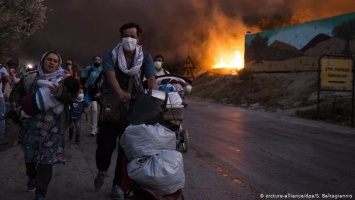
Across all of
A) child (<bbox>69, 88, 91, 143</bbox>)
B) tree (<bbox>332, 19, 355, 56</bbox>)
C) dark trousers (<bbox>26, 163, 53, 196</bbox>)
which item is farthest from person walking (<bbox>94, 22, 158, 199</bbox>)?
tree (<bbox>332, 19, 355, 56</bbox>)

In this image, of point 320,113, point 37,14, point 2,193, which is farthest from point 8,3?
point 320,113

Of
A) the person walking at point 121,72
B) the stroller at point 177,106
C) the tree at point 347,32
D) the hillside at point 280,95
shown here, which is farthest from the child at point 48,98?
the tree at point 347,32

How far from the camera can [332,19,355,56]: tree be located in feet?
69.2

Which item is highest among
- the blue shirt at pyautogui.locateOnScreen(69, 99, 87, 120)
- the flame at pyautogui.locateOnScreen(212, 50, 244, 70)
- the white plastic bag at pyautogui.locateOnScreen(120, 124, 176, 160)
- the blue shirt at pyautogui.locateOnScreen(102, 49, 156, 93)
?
the flame at pyautogui.locateOnScreen(212, 50, 244, 70)

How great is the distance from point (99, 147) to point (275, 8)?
3692 centimetres

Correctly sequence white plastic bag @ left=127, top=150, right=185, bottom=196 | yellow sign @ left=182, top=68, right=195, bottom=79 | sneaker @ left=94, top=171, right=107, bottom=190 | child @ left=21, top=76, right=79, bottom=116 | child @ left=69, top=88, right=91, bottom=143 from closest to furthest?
white plastic bag @ left=127, top=150, right=185, bottom=196 → child @ left=21, top=76, right=79, bottom=116 → sneaker @ left=94, top=171, right=107, bottom=190 → child @ left=69, top=88, right=91, bottom=143 → yellow sign @ left=182, top=68, right=195, bottom=79

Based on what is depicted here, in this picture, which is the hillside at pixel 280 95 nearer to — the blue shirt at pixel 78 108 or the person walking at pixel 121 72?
the blue shirt at pixel 78 108

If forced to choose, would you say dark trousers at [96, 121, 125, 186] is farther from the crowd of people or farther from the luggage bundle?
the luggage bundle

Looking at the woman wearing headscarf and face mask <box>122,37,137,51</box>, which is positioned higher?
face mask <box>122,37,137,51</box>

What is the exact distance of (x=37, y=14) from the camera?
15.6 metres

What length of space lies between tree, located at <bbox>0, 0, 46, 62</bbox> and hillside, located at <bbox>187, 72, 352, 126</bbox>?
9946 millimetres

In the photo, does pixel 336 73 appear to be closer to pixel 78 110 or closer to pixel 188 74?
pixel 188 74

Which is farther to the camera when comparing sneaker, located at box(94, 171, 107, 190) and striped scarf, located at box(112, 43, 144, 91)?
sneaker, located at box(94, 171, 107, 190)

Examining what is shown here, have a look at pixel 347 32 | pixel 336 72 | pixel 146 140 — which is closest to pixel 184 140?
pixel 146 140
